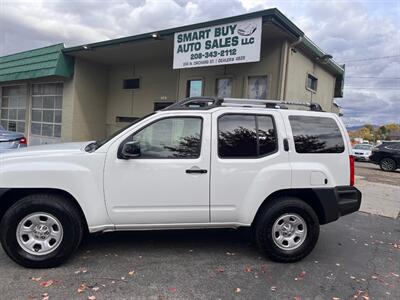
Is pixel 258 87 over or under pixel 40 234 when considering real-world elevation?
over

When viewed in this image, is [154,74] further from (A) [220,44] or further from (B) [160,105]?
(A) [220,44]

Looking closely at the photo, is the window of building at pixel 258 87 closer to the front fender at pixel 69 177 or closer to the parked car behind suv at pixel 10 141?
the parked car behind suv at pixel 10 141

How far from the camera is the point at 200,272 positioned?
3.84 m

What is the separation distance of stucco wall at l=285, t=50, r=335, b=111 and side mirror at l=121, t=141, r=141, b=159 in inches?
284

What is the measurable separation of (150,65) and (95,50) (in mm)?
2278

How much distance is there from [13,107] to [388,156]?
2072cm

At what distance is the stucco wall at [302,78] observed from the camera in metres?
10.2

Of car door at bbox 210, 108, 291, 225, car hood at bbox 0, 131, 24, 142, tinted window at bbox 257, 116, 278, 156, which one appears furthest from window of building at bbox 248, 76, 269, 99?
car hood at bbox 0, 131, 24, 142

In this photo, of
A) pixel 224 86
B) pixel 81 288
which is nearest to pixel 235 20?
pixel 224 86

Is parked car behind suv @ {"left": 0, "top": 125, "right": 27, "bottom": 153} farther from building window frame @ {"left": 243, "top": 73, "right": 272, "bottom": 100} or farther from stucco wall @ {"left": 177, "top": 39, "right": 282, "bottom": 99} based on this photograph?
building window frame @ {"left": 243, "top": 73, "right": 272, "bottom": 100}

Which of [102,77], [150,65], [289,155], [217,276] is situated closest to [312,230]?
[289,155]

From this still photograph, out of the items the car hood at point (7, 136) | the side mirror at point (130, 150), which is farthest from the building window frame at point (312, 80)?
the side mirror at point (130, 150)

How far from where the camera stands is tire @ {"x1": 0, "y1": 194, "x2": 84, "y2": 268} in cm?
366

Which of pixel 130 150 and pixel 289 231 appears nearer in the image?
pixel 130 150
